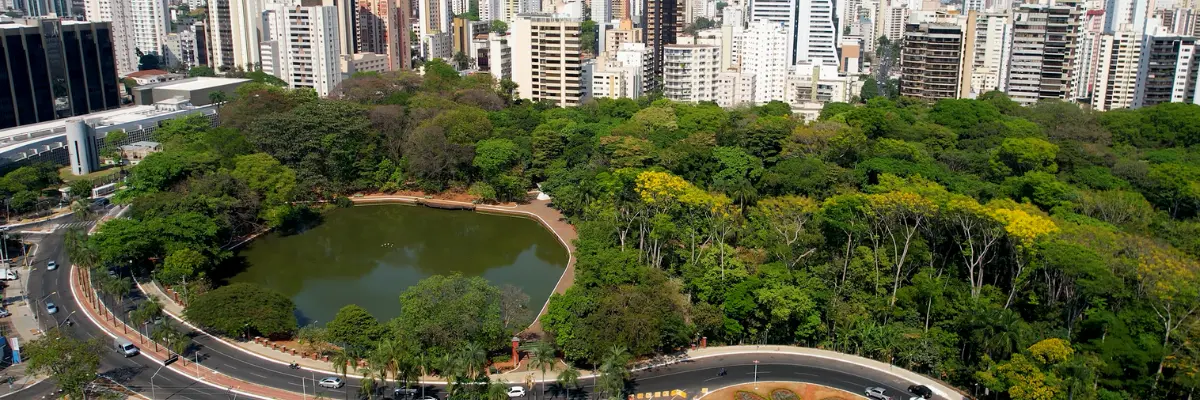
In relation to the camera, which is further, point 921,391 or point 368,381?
point 921,391

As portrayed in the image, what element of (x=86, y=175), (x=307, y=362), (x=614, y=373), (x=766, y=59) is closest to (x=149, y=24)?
(x=86, y=175)

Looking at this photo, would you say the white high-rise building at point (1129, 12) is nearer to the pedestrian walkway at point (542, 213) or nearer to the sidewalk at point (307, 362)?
the pedestrian walkway at point (542, 213)

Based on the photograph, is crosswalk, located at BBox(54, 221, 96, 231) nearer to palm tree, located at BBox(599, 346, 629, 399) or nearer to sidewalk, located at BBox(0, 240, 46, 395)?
sidewalk, located at BBox(0, 240, 46, 395)

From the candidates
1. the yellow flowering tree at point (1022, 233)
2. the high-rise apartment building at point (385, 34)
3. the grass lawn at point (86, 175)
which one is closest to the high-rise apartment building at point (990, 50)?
the yellow flowering tree at point (1022, 233)

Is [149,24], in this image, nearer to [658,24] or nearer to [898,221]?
[658,24]

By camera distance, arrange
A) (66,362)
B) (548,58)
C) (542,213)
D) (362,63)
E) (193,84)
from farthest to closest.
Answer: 1. (362,63)
2. (193,84)
3. (548,58)
4. (542,213)
5. (66,362)

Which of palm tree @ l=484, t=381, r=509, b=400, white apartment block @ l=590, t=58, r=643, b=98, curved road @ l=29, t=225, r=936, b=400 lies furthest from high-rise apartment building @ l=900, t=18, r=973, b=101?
palm tree @ l=484, t=381, r=509, b=400
